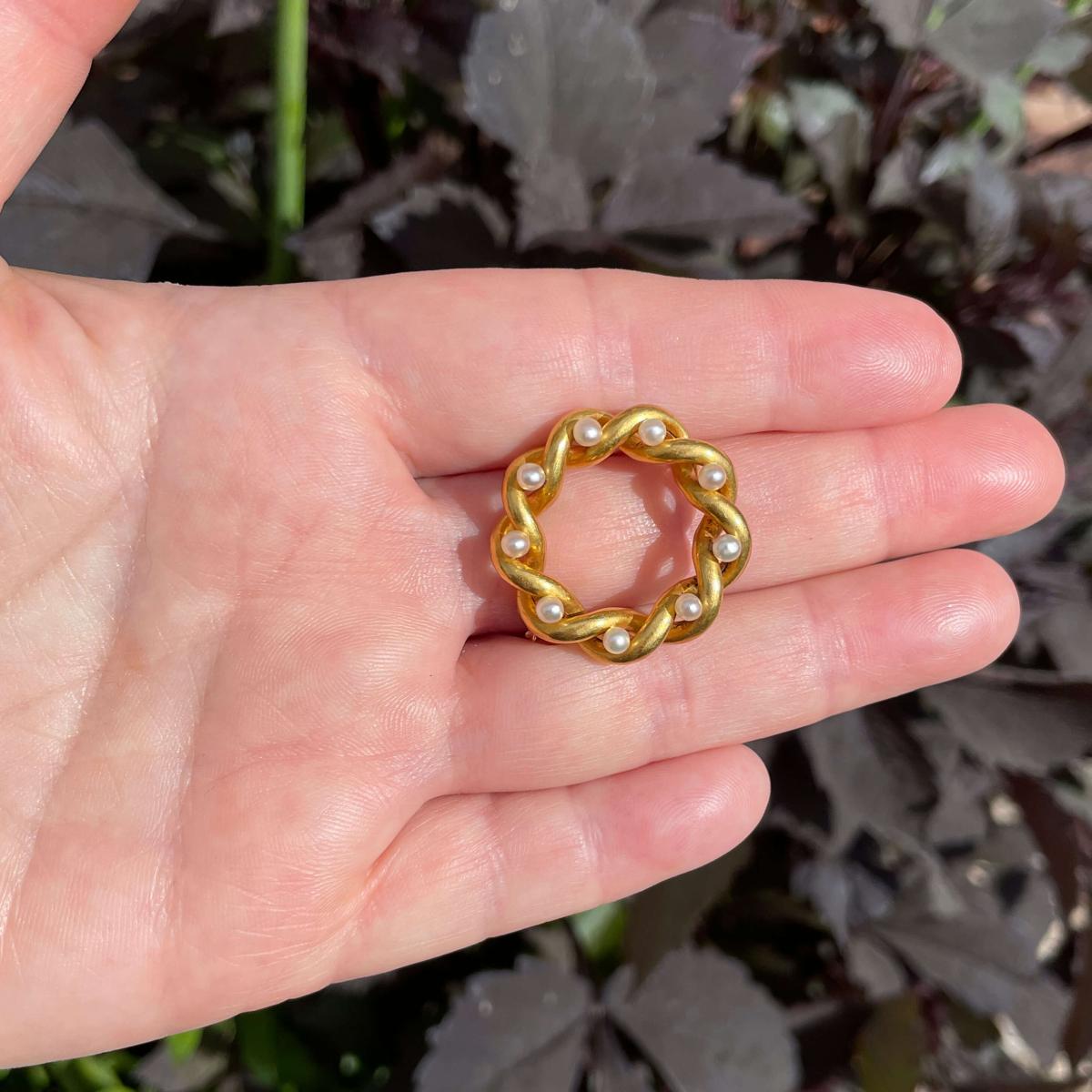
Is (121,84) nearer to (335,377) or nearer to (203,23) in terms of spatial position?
(203,23)

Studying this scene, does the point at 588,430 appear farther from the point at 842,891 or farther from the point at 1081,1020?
the point at 1081,1020

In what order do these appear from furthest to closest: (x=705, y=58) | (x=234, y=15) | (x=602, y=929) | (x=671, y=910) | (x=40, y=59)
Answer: (x=602, y=929) < (x=671, y=910) < (x=705, y=58) < (x=234, y=15) < (x=40, y=59)

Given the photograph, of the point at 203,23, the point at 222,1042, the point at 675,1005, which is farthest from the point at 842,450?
the point at 222,1042

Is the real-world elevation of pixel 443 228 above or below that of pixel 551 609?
above

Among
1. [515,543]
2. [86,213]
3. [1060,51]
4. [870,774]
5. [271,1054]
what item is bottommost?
[271,1054]

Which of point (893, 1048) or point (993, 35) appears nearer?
point (993, 35)

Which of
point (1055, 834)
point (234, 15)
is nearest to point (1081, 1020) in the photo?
point (1055, 834)

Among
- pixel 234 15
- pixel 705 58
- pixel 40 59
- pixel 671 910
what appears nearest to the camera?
pixel 40 59
